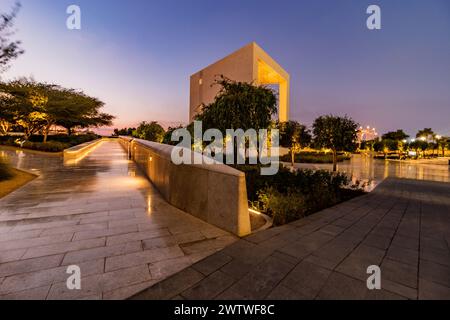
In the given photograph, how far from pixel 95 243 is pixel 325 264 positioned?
12.2 ft

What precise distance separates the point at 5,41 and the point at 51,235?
28.9 feet

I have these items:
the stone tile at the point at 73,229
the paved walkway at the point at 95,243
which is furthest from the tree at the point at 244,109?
the stone tile at the point at 73,229

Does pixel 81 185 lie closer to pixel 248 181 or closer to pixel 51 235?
pixel 51 235

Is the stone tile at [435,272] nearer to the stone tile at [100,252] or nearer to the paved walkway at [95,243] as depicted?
the paved walkway at [95,243]

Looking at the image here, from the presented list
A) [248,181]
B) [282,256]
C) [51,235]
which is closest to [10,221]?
[51,235]

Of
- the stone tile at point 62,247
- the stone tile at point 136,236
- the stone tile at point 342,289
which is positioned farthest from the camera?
the stone tile at point 136,236

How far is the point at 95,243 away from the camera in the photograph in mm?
3588

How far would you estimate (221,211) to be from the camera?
4.33 m

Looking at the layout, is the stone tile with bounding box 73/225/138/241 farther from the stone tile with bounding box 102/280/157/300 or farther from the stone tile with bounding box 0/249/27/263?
the stone tile with bounding box 102/280/157/300

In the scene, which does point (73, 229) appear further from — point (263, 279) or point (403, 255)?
point (403, 255)

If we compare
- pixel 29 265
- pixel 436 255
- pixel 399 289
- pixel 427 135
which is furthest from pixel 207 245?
pixel 427 135

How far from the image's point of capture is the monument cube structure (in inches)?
1012

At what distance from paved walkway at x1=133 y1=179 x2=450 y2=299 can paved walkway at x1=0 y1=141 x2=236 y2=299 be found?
0.39 m

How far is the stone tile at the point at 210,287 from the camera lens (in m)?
2.40
